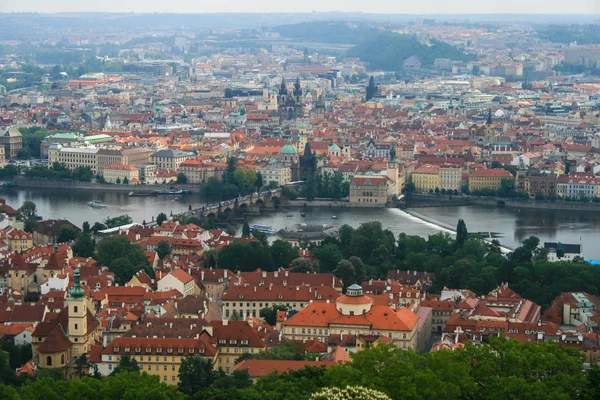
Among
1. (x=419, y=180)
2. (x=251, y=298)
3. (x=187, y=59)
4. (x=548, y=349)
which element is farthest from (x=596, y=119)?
(x=187, y=59)

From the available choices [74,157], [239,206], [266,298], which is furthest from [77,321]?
[74,157]

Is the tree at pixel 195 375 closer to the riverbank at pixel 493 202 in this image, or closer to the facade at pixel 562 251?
the facade at pixel 562 251

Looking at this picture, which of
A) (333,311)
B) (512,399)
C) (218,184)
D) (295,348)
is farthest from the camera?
(218,184)

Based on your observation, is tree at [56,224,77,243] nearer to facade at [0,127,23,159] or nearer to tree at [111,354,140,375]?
tree at [111,354,140,375]

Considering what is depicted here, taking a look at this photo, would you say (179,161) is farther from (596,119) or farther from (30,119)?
(596,119)

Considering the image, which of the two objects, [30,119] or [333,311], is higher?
[333,311]

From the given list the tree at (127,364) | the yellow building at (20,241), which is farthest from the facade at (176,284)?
the yellow building at (20,241)

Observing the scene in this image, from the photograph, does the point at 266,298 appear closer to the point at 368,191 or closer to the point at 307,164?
the point at 368,191
